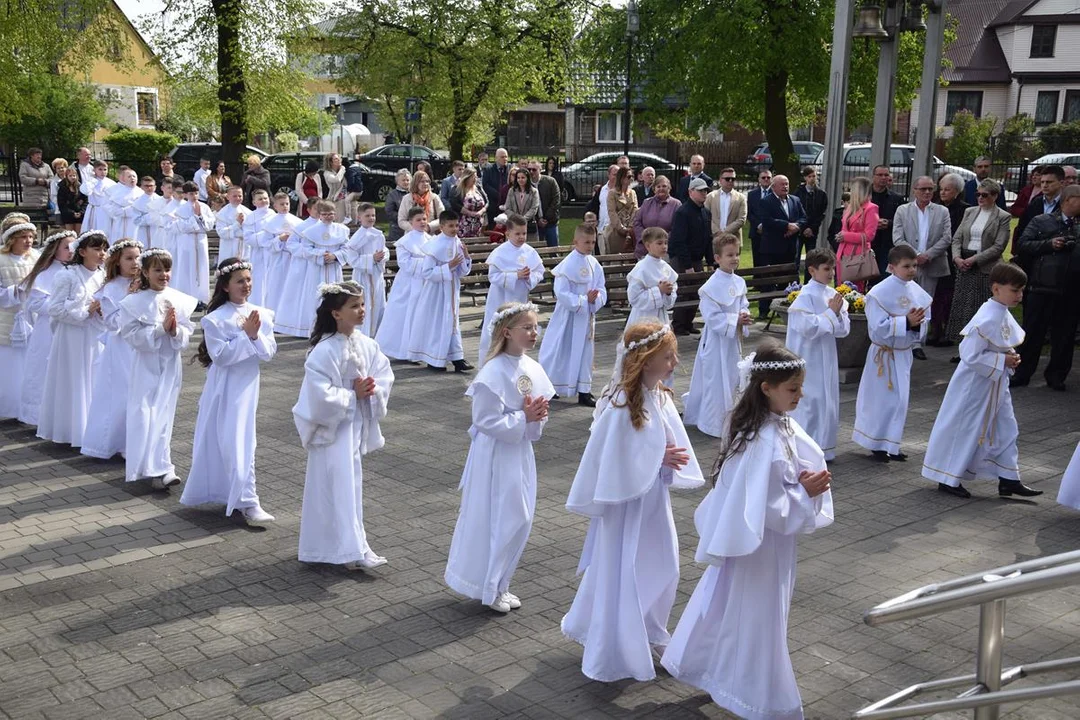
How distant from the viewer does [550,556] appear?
7965 millimetres

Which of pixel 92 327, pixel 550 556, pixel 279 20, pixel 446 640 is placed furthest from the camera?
pixel 279 20

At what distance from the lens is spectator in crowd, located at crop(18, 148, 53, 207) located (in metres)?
26.0

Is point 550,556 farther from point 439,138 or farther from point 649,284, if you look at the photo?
point 439,138

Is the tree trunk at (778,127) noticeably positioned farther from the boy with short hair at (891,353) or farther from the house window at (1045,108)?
the house window at (1045,108)

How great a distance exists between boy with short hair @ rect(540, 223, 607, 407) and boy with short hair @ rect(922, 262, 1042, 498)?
400 cm

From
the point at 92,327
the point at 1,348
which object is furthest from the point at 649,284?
the point at 1,348

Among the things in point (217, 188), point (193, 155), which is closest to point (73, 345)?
point (217, 188)

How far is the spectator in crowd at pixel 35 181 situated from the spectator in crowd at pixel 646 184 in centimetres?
1373

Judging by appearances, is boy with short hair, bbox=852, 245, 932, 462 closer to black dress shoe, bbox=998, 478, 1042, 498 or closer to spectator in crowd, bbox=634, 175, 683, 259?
black dress shoe, bbox=998, 478, 1042, 498

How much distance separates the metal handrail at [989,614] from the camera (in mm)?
3539

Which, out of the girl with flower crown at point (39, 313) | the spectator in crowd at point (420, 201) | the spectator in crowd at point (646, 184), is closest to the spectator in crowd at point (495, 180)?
the spectator in crowd at point (646, 184)

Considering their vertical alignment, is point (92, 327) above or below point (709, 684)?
above

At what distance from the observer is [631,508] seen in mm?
6105

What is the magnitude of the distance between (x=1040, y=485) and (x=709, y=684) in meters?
5.43
